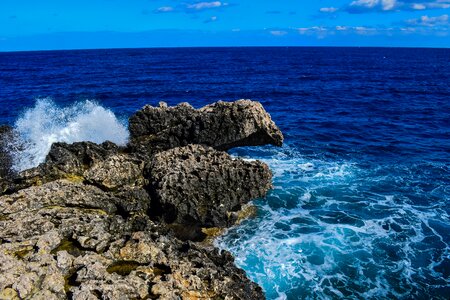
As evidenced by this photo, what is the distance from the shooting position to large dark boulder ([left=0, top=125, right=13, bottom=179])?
75.8 ft

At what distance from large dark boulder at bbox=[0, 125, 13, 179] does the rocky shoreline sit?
0.10 metres

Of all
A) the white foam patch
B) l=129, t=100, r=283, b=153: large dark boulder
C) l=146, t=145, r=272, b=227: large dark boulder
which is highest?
l=129, t=100, r=283, b=153: large dark boulder

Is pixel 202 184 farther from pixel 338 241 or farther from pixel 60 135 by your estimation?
pixel 60 135

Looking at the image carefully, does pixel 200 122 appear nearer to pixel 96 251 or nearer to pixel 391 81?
pixel 96 251

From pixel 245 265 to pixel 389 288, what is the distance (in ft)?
21.3

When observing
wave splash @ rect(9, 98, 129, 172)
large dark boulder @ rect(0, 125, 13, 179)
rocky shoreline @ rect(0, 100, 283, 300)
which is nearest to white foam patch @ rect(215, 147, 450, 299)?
rocky shoreline @ rect(0, 100, 283, 300)

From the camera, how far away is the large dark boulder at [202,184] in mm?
20094

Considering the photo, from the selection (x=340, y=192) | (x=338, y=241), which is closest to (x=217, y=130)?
(x=340, y=192)

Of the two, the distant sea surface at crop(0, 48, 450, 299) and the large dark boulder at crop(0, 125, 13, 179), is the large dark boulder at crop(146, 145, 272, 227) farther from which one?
the large dark boulder at crop(0, 125, 13, 179)

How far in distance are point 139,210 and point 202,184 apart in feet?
11.3

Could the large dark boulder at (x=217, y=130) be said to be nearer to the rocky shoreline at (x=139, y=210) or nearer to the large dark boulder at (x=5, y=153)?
the rocky shoreline at (x=139, y=210)

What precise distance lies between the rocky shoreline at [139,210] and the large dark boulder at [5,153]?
0.10 m

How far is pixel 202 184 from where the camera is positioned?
68.4 ft

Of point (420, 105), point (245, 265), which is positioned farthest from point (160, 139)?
point (420, 105)
